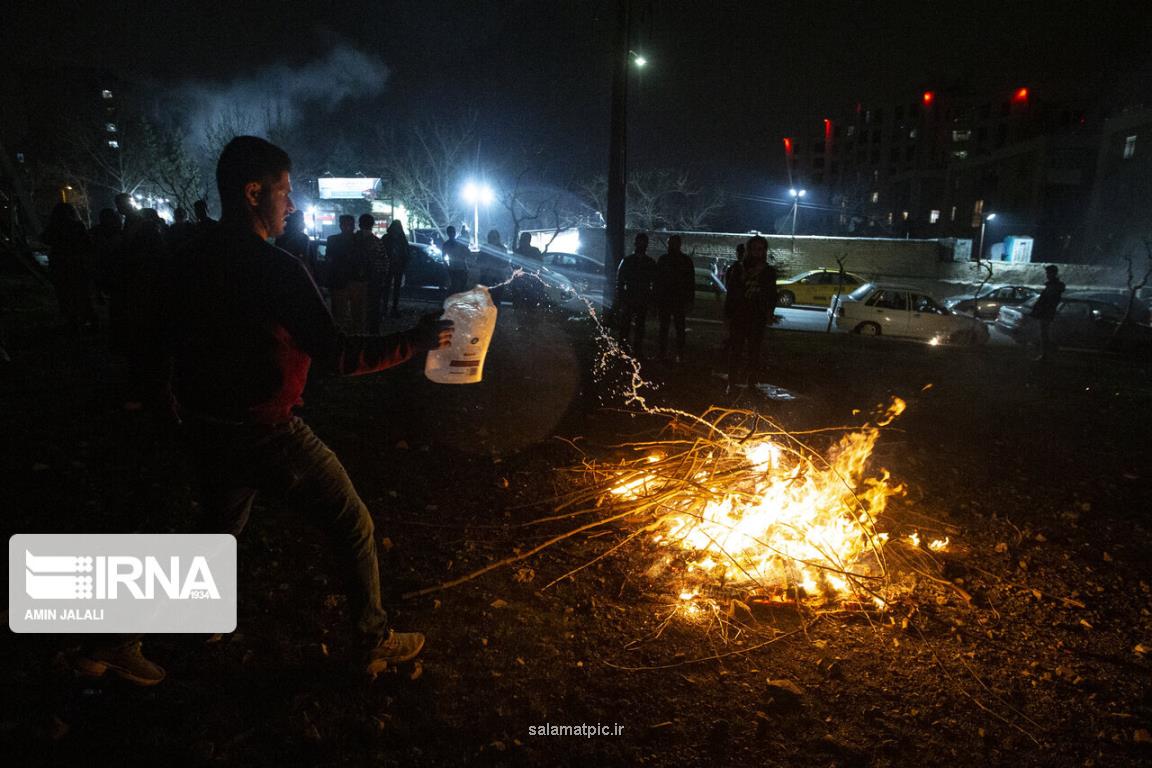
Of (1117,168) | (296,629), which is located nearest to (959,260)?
(1117,168)

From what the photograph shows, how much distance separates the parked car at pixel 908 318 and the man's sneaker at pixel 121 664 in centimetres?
1596

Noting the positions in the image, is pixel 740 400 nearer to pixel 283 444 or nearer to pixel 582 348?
pixel 582 348

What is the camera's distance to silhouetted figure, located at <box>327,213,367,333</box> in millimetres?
9055

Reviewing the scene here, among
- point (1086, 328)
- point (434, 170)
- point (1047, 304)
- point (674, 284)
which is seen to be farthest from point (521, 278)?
point (434, 170)

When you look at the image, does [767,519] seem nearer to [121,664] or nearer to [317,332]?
[317,332]

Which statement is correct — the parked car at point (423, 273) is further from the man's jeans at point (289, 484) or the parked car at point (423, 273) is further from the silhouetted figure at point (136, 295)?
the man's jeans at point (289, 484)

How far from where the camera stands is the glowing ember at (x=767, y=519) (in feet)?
12.2

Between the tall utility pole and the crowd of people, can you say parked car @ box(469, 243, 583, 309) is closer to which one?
the tall utility pole

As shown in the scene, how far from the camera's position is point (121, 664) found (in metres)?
2.55

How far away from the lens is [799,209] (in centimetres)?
6072

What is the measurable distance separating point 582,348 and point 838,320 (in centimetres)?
822

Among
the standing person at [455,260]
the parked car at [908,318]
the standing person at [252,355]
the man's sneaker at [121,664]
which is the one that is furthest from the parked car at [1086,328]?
the man's sneaker at [121,664]

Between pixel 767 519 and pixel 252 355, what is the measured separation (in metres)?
3.11

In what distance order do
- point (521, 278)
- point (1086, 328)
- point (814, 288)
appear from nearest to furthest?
point (1086, 328), point (521, 278), point (814, 288)
